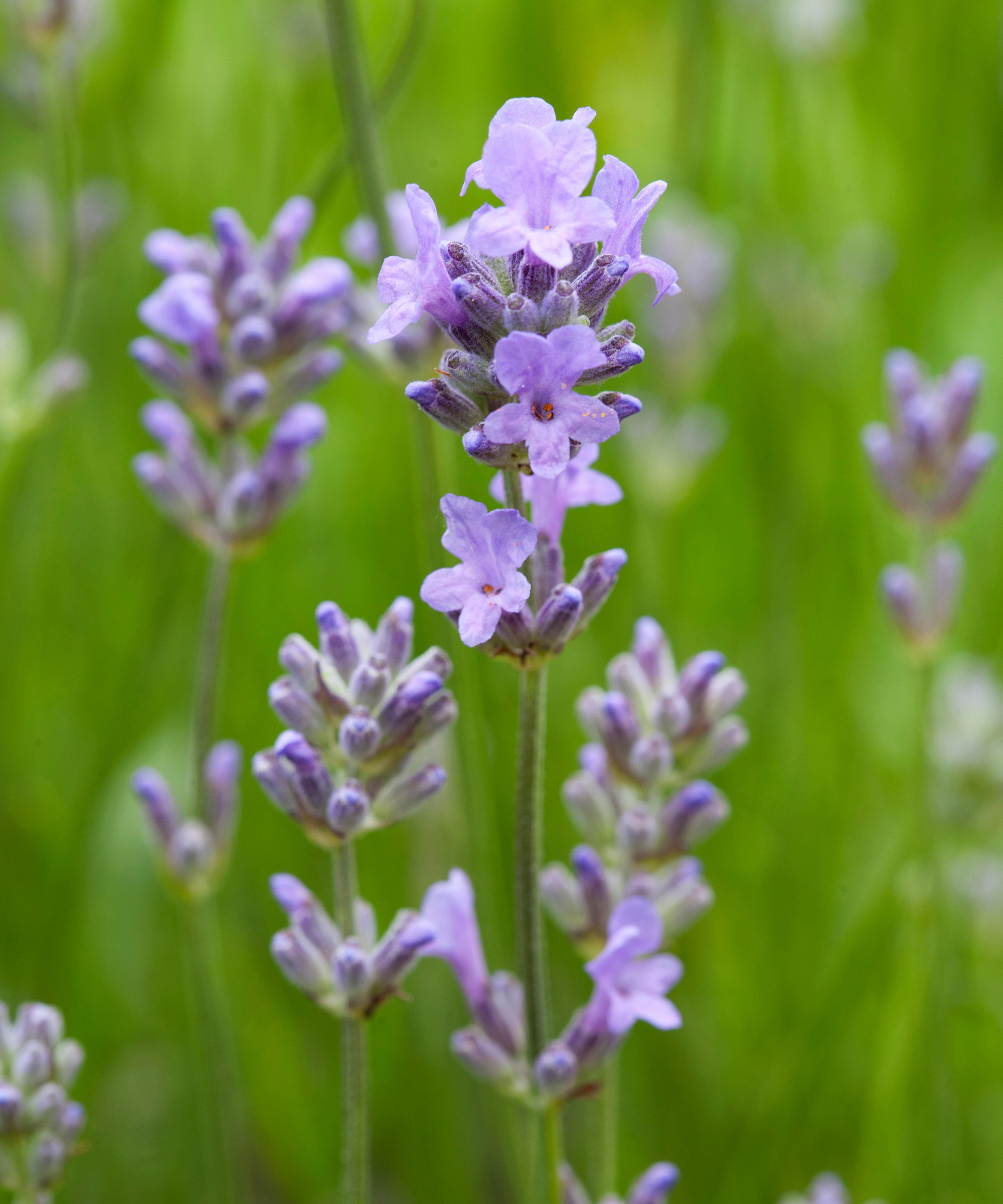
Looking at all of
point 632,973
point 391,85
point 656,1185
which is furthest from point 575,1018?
point 391,85

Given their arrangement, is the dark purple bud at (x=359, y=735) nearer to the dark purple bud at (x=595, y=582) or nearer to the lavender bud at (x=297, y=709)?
the lavender bud at (x=297, y=709)

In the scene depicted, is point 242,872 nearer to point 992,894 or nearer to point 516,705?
point 516,705

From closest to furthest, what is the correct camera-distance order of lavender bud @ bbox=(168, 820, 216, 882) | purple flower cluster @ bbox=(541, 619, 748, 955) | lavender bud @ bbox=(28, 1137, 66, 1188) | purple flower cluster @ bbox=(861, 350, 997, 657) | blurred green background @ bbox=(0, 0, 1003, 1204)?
lavender bud @ bbox=(28, 1137, 66, 1188) < purple flower cluster @ bbox=(541, 619, 748, 955) < lavender bud @ bbox=(168, 820, 216, 882) < purple flower cluster @ bbox=(861, 350, 997, 657) < blurred green background @ bbox=(0, 0, 1003, 1204)

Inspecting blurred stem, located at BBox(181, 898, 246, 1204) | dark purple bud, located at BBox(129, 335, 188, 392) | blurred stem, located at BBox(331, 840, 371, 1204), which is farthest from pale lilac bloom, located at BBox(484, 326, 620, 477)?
blurred stem, located at BBox(181, 898, 246, 1204)

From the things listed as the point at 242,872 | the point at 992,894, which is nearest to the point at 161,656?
the point at 242,872

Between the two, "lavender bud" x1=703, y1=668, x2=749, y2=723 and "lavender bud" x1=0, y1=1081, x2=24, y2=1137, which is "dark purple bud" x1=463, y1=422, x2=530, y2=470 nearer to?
"lavender bud" x1=703, y1=668, x2=749, y2=723

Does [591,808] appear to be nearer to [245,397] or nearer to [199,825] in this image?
[199,825]
